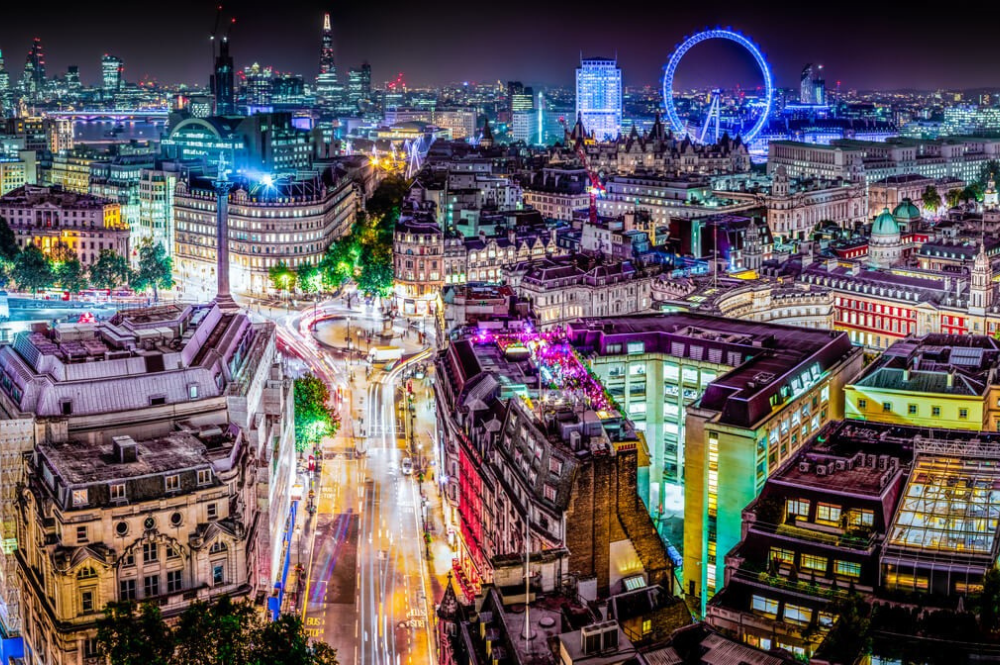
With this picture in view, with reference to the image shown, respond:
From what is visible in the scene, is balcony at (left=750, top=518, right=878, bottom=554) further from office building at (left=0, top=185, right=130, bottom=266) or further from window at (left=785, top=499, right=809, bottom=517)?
office building at (left=0, top=185, right=130, bottom=266)

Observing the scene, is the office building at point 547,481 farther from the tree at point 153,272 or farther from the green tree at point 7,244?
the green tree at point 7,244

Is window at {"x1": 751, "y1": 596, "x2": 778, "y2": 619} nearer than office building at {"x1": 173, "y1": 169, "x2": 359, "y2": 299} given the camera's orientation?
Yes

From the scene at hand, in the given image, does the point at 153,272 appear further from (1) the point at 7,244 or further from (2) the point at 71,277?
(1) the point at 7,244

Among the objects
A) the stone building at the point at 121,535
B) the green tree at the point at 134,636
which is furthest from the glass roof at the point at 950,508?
the green tree at the point at 134,636

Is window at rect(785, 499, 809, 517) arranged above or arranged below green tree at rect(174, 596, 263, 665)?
above

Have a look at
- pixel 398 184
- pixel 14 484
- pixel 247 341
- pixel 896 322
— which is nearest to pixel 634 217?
pixel 896 322

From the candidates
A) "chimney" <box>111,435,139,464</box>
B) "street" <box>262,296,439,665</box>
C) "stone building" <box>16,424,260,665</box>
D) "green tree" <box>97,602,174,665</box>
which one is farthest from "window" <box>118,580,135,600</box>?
"street" <box>262,296,439,665</box>
